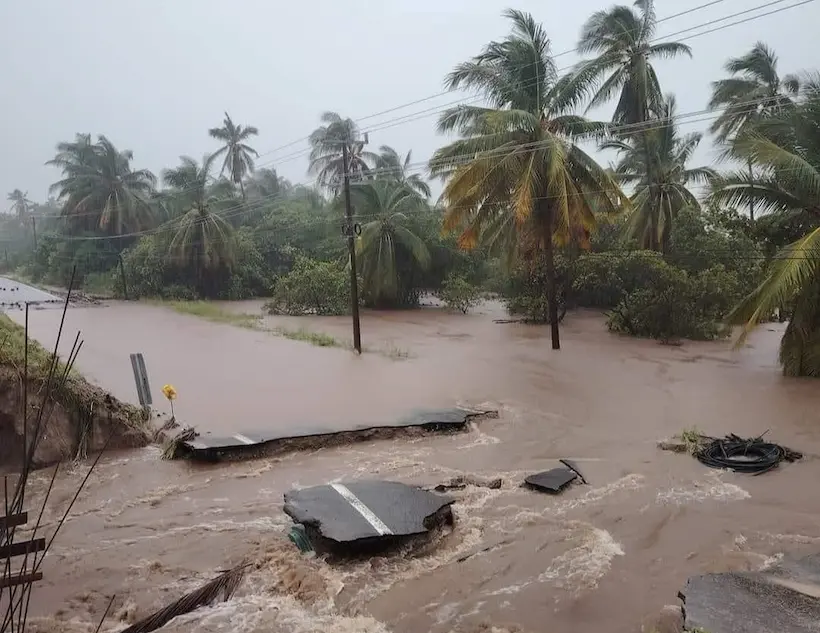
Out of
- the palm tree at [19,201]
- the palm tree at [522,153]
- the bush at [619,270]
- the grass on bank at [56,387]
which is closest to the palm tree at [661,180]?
the bush at [619,270]

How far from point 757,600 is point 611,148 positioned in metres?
21.7

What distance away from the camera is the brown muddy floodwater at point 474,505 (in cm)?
493

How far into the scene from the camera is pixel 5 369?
798cm

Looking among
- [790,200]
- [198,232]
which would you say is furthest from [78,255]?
[790,200]

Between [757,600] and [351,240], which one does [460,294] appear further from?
[757,600]

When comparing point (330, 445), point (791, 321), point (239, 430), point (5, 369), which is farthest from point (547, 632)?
point (791, 321)

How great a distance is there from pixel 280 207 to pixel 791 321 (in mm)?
36419

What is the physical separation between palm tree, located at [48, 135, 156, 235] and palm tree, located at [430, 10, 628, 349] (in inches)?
1252

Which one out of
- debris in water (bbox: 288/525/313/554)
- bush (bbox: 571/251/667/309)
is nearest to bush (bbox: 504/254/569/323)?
bush (bbox: 571/251/667/309)

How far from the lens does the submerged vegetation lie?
12555 millimetres

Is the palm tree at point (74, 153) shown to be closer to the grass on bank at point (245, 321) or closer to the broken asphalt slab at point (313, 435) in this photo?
the grass on bank at point (245, 321)

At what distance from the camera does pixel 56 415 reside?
27.5 ft

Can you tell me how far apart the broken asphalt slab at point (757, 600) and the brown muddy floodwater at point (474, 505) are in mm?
411

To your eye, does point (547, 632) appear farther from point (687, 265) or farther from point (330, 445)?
point (687, 265)
